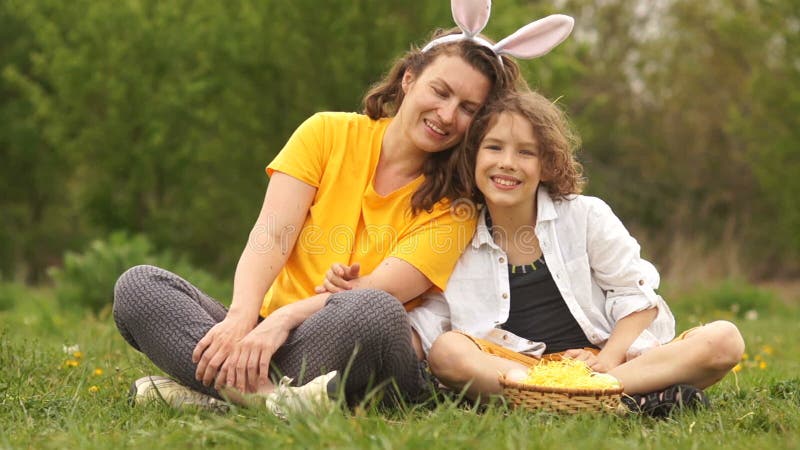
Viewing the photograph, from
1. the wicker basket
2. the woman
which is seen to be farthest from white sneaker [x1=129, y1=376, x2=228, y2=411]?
the wicker basket

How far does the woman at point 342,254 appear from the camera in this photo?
2.90 metres

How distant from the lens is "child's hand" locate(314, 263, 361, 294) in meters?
3.12

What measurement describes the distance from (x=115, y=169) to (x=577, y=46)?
6058mm

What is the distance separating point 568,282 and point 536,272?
12 centimetres

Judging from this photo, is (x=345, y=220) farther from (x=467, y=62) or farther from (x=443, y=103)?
(x=467, y=62)

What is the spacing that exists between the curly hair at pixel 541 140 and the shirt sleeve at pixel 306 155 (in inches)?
17.7

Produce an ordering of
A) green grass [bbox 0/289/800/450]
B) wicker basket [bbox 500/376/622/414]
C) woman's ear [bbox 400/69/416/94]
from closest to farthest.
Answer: green grass [bbox 0/289/800/450]
wicker basket [bbox 500/376/622/414]
woman's ear [bbox 400/69/416/94]

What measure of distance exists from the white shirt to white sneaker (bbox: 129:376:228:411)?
73cm

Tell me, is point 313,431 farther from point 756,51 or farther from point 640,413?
point 756,51

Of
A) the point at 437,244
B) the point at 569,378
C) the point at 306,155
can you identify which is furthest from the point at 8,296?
the point at 569,378

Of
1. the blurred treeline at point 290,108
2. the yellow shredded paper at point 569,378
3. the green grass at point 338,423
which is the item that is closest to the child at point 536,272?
the yellow shredded paper at point 569,378

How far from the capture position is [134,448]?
7.39 ft

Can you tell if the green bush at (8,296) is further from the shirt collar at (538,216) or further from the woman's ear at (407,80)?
the shirt collar at (538,216)

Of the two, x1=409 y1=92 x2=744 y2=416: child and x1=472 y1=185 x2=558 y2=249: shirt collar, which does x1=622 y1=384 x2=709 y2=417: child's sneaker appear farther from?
x1=472 y1=185 x2=558 y2=249: shirt collar
